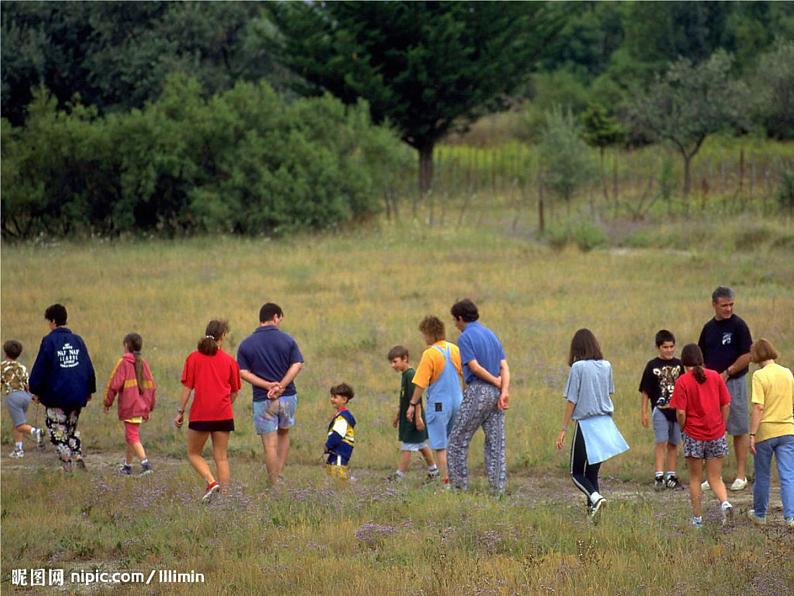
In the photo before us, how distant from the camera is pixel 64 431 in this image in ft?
37.1

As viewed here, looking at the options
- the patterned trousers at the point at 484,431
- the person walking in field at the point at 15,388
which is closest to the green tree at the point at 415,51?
the person walking in field at the point at 15,388

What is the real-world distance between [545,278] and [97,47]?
26.5m

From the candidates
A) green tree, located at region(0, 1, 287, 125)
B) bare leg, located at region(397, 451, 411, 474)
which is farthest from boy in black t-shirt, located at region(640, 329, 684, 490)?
green tree, located at region(0, 1, 287, 125)

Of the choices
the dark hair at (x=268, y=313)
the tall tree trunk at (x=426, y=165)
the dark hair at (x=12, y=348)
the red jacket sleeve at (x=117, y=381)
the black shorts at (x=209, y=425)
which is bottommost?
the black shorts at (x=209, y=425)

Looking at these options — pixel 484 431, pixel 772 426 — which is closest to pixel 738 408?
pixel 772 426

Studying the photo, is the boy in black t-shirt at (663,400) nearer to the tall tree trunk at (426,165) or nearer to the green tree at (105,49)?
the green tree at (105,49)

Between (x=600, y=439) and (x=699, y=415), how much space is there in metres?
0.84

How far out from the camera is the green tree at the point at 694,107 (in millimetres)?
41594

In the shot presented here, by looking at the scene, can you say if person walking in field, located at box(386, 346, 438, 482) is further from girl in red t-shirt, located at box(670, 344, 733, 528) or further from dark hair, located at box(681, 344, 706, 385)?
dark hair, located at box(681, 344, 706, 385)

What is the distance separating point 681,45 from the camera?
57344mm

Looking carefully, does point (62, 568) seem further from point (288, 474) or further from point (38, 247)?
point (38, 247)

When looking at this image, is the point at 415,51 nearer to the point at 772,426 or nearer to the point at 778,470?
the point at 772,426

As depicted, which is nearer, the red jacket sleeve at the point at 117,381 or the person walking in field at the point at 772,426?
the person walking in field at the point at 772,426

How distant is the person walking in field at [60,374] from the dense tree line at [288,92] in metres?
19.8
